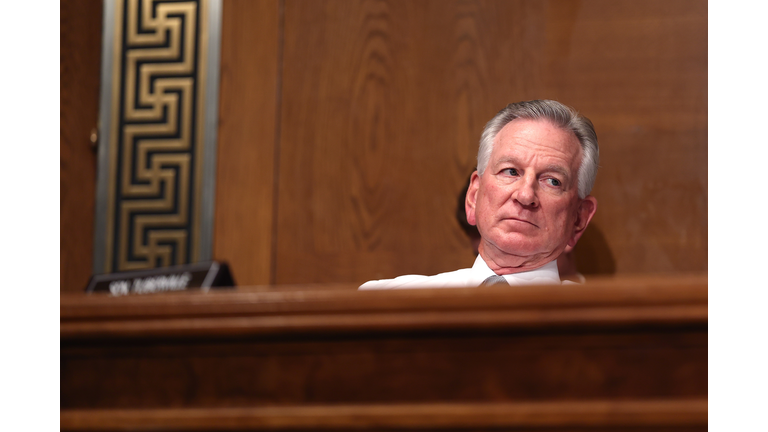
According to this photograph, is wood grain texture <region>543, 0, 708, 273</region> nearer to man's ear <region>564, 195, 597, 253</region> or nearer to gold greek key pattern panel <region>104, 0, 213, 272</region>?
man's ear <region>564, 195, 597, 253</region>

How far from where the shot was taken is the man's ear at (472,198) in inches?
60.8

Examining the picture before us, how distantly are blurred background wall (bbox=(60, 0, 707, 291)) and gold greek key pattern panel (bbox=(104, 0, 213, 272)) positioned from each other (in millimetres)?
86

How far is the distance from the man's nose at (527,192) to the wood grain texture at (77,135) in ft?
4.25

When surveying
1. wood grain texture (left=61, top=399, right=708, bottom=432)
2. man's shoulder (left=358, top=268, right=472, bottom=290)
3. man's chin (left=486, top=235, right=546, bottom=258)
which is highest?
man's chin (left=486, top=235, right=546, bottom=258)

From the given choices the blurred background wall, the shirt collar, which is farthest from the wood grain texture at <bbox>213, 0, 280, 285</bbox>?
the shirt collar

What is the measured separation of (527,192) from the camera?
1406 millimetres

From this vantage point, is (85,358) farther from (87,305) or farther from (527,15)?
(527,15)

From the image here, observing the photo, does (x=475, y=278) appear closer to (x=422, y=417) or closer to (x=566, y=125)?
(x=566, y=125)

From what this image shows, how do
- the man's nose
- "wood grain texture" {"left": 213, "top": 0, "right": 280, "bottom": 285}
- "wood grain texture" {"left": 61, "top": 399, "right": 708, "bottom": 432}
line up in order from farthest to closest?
1. "wood grain texture" {"left": 213, "top": 0, "right": 280, "bottom": 285}
2. the man's nose
3. "wood grain texture" {"left": 61, "top": 399, "right": 708, "bottom": 432}

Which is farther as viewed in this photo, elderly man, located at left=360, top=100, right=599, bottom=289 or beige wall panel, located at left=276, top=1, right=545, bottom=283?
beige wall panel, located at left=276, top=1, right=545, bottom=283

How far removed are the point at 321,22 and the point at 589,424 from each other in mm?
1528

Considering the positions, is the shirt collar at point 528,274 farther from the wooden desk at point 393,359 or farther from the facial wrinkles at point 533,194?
the wooden desk at point 393,359

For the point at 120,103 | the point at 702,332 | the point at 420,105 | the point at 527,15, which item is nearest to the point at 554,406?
the point at 702,332

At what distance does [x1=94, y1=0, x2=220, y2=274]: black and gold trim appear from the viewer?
193cm
